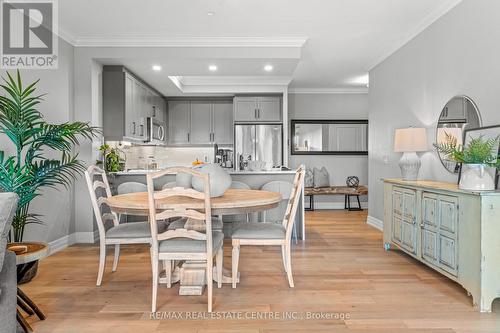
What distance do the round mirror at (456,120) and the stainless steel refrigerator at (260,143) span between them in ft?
10.9

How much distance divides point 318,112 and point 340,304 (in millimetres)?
5590

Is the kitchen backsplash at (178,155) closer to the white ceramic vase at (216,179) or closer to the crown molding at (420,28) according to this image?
the crown molding at (420,28)

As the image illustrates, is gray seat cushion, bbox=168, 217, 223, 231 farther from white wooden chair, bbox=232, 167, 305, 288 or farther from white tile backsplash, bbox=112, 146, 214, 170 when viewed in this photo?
white tile backsplash, bbox=112, 146, 214, 170

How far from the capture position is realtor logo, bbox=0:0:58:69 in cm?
335

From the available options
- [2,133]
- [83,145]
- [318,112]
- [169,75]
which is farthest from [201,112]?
[2,133]

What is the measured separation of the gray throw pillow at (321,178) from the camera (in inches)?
288

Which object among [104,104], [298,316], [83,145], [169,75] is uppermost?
[169,75]

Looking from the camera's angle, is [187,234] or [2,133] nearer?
[187,234]

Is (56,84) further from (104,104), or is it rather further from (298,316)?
(298,316)

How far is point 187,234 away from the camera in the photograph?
2311 mm

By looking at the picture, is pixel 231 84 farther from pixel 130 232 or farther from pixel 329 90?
pixel 130 232

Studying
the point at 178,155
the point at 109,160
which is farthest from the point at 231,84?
the point at 109,160

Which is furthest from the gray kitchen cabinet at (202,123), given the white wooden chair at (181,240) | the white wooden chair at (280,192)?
the white wooden chair at (181,240)

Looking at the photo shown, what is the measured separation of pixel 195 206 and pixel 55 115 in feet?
8.85
